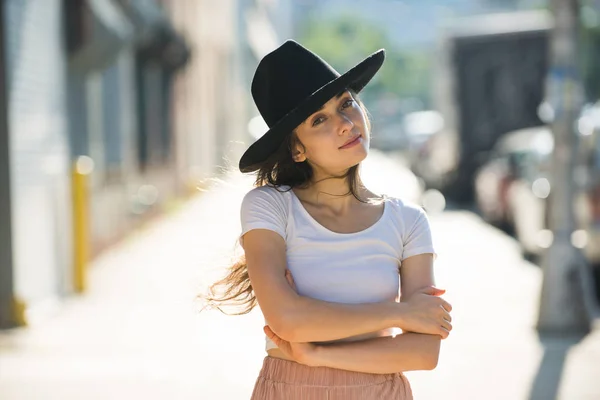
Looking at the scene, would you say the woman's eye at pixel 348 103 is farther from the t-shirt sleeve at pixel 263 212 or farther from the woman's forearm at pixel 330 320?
the woman's forearm at pixel 330 320

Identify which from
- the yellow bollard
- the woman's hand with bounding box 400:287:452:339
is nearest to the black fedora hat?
the woman's hand with bounding box 400:287:452:339

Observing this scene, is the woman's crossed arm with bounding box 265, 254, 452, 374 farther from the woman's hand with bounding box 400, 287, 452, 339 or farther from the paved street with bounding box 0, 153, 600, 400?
the paved street with bounding box 0, 153, 600, 400

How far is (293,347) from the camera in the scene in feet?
10.2

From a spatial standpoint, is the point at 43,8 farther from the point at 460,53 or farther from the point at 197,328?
the point at 460,53

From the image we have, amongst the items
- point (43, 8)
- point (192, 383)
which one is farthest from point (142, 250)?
point (192, 383)

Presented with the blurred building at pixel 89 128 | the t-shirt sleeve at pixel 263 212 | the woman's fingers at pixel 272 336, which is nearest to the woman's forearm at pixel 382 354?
the woman's fingers at pixel 272 336

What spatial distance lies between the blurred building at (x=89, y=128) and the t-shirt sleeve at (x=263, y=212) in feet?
2.24

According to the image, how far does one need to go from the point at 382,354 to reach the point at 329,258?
0.31m

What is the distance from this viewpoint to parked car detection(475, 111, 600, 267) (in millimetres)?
12070

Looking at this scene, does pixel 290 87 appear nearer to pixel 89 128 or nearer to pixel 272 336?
pixel 272 336

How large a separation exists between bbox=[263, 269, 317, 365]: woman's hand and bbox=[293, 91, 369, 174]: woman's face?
351 millimetres

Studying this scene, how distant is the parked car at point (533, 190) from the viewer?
12.1m

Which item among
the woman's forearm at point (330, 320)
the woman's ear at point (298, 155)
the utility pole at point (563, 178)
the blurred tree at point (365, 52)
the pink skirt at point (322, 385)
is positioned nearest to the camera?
the woman's forearm at point (330, 320)

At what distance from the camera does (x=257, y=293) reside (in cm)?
313
